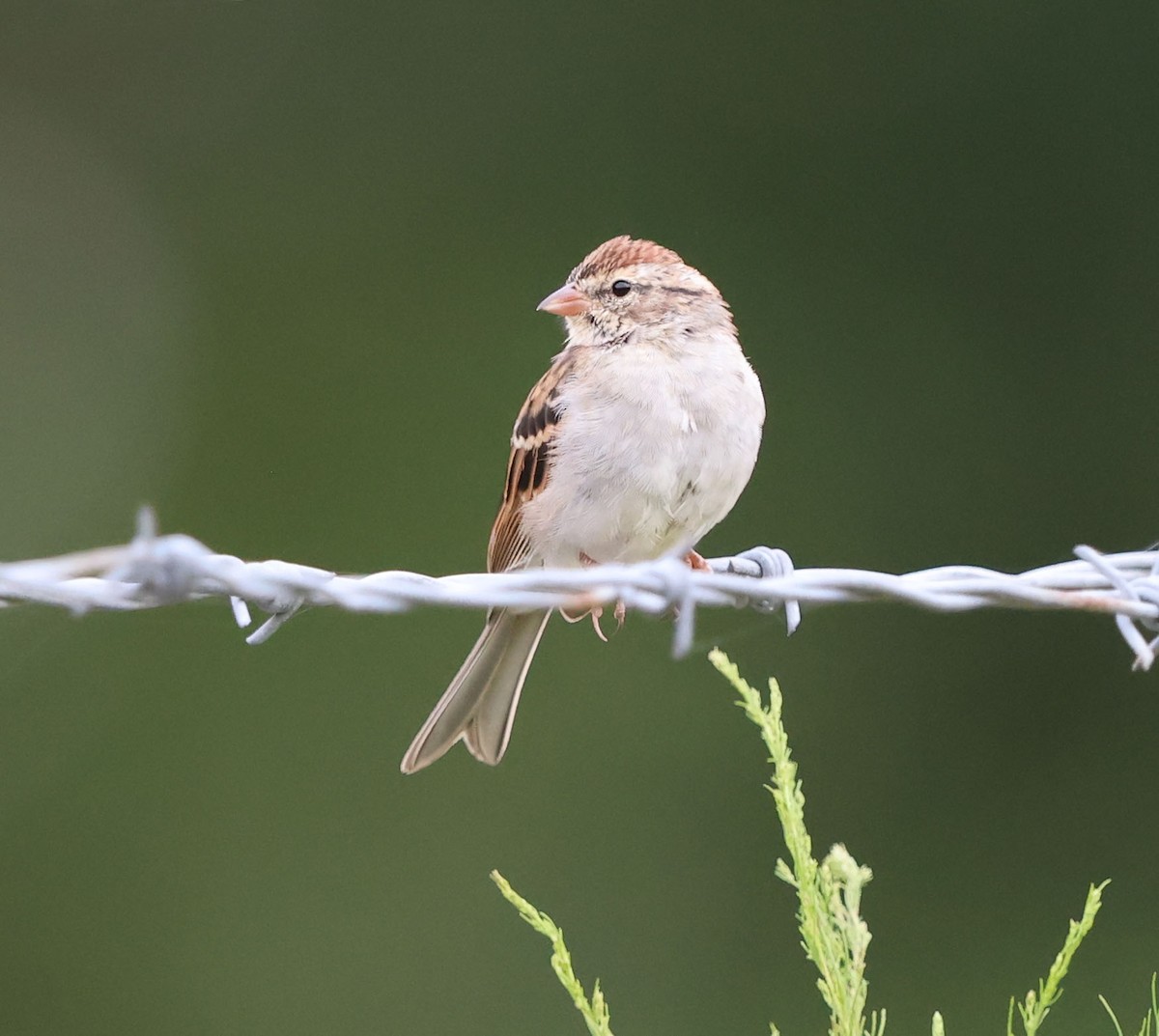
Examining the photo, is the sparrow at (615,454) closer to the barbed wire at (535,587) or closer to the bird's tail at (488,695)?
the bird's tail at (488,695)

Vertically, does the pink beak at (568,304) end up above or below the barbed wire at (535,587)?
above

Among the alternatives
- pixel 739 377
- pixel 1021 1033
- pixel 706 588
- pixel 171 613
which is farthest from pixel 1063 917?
pixel 706 588

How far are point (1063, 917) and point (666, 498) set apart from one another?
7.79 ft

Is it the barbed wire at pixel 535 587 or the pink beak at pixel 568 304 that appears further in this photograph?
the pink beak at pixel 568 304

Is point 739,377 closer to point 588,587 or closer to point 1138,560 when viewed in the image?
point 1138,560

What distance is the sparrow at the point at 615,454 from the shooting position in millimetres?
2928

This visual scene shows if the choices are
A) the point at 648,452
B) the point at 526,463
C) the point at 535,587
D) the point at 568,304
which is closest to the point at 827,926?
the point at 535,587

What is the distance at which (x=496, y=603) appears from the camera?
1507 millimetres

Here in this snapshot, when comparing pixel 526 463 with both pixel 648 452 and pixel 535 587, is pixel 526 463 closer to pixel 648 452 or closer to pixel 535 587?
pixel 648 452

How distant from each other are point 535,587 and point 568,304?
1979mm

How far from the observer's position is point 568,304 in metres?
3.38

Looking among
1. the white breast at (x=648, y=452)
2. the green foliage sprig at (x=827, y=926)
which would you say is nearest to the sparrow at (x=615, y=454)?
the white breast at (x=648, y=452)

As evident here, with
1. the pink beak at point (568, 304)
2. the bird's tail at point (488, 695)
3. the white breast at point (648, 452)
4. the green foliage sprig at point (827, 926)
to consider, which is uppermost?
the pink beak at point (568, 304)

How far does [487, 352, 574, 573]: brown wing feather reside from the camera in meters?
3.15
